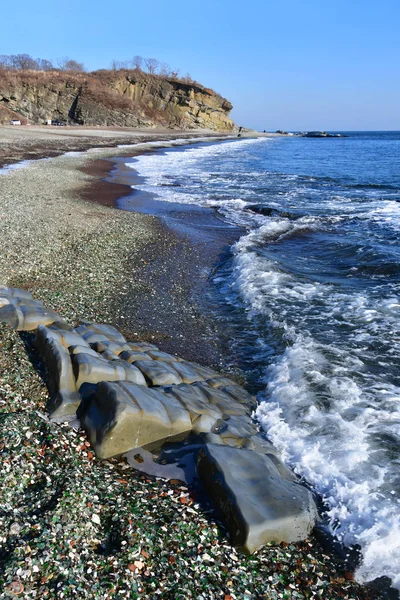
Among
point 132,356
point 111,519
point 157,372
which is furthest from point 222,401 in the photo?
point 111,519

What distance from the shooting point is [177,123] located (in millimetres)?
105125

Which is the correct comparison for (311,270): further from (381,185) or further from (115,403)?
(381,185)

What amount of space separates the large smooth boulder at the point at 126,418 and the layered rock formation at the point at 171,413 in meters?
0.01

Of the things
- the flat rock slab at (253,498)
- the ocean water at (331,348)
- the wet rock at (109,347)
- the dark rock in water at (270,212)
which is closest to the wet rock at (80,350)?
the wet rock at (109,347)

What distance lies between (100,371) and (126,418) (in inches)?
46.9

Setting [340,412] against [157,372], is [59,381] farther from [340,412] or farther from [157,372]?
[340,412]

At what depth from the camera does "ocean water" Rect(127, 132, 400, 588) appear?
201 inches

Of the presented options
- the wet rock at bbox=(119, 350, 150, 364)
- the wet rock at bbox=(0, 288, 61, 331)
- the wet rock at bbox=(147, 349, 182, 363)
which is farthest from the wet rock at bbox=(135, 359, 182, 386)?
the wet rock at bbox=(0, 288, 61, 331)

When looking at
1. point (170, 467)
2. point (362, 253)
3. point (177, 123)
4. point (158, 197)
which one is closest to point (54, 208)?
point (158, 197)

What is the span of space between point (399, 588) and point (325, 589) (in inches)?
29.4

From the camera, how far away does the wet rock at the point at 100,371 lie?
19.9 feet

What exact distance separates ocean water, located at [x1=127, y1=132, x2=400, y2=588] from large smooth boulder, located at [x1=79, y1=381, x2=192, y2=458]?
59.9 inches

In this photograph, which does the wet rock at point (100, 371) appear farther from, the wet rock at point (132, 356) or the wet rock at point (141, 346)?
the wet rock at point (141, 346)

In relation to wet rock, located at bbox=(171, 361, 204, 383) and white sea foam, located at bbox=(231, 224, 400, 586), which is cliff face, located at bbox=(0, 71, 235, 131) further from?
wet rock, located at bbox=(171, 361, 204, 383)
